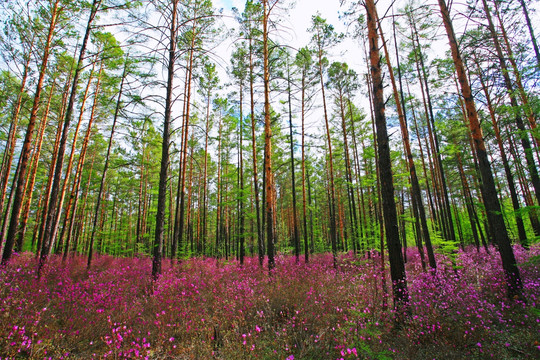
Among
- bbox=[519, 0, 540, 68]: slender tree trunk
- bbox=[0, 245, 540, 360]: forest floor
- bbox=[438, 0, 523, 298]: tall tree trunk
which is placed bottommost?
bbox=[0, 245, 540, 360]: forest floor

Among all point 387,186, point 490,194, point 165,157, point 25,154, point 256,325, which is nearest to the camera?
point 256,325

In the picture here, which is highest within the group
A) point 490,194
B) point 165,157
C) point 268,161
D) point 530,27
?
point 530,27

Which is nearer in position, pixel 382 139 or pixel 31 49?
pixel 382 139

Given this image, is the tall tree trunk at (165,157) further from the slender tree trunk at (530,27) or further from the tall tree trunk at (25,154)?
the slender tree trunk at (530,27)

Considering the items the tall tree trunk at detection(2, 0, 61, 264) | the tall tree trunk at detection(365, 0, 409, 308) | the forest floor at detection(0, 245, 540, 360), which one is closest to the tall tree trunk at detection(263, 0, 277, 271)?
the forest floor at detection(0, 245, 540, 360)

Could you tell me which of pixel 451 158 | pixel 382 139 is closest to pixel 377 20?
pixel 382 139

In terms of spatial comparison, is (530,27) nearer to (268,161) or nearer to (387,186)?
(387,186)

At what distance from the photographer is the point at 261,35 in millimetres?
9750

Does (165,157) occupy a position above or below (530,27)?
below

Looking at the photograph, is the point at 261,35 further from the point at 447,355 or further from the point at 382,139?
the point at 447,355

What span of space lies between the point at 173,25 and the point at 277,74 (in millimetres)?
4863

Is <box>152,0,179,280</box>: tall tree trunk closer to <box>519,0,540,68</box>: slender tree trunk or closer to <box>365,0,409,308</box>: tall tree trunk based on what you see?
<box>365,0,409,308</box>: tall tree trunk

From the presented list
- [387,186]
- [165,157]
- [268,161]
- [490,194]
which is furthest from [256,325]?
[490,194]

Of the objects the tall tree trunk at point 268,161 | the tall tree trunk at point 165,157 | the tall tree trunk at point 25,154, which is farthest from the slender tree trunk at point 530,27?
the tall tree trunk at point 25,154
